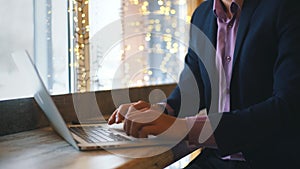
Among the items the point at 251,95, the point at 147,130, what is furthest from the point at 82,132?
the point at 251,95

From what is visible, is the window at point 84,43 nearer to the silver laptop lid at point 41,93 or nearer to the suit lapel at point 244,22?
the silver laptop lid at point 41,93

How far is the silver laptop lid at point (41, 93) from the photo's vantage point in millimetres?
965

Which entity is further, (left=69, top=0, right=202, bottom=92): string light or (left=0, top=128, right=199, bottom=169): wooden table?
(left=69, top=0, right=202, bottom=92): string light

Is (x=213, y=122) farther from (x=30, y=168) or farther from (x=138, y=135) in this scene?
(x=30, y=168)

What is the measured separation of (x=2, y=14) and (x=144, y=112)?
65 centimetres

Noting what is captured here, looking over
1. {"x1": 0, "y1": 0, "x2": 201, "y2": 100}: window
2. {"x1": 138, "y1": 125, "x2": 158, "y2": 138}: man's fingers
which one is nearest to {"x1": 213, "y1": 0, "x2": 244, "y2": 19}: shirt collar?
{"x1": 138, "y1": 125, "x2": 158, "y2": 138}: man's fingers

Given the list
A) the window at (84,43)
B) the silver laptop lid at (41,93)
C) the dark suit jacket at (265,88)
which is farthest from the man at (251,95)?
the window at (84,43)

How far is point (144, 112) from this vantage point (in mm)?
917

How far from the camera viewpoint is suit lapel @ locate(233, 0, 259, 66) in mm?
1054

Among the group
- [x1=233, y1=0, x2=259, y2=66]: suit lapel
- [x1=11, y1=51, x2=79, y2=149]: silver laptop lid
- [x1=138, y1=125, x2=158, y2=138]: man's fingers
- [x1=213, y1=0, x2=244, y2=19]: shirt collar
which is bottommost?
[x1=138, y1=125, x2=158, y2=138]: man's fingers

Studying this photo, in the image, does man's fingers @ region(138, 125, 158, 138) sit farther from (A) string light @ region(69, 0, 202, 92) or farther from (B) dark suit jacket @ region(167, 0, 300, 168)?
(A) string light @ region(69, 0, 202, 92)

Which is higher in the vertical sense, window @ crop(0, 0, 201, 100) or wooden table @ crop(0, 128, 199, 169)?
window @ crop(0, 0, 201, 100)

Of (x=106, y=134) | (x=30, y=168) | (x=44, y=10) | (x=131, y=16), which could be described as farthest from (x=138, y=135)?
(x=131, y=16)

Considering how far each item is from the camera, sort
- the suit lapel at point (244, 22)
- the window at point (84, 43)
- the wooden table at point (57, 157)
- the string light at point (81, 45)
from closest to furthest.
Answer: the wooden table at point (57, 157) → the suit lapel at point (244, 22) → the window at point (84, 43) → the string light at point (81, 45)
